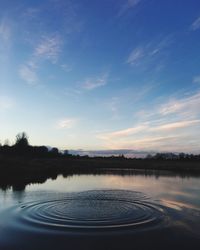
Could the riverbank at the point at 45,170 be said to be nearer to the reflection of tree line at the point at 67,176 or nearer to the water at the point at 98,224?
the reflection of tree line at the point at 67,176

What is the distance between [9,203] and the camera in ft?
68.9

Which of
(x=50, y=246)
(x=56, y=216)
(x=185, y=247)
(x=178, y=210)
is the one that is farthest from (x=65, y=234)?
(x=178, y=210)

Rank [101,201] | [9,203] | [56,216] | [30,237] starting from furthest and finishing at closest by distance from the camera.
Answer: [101,201]
[9,203]
[56,216]
[30,237]

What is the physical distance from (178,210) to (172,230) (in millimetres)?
5394

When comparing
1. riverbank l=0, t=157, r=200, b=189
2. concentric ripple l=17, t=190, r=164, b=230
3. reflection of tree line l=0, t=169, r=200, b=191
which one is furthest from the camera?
riverbank l=0, t=157, r=200, b=189

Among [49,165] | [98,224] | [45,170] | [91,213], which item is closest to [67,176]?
[45,170]

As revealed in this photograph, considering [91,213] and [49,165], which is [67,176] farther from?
[91,213]

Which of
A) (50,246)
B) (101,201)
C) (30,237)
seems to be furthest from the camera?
(101,201)

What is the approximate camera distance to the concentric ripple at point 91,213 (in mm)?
14945

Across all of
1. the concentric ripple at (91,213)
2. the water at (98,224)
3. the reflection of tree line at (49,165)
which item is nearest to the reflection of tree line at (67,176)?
the reflection of tree line at (49,165)

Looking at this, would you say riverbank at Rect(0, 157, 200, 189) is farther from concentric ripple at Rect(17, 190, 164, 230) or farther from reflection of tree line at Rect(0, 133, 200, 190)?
concentric ripple at Rect(17, 190, 164, 230)

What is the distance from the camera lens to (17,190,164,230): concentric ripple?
14945 mm

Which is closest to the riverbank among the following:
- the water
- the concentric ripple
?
the concentric ripple

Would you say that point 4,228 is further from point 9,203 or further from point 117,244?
point 9,203
